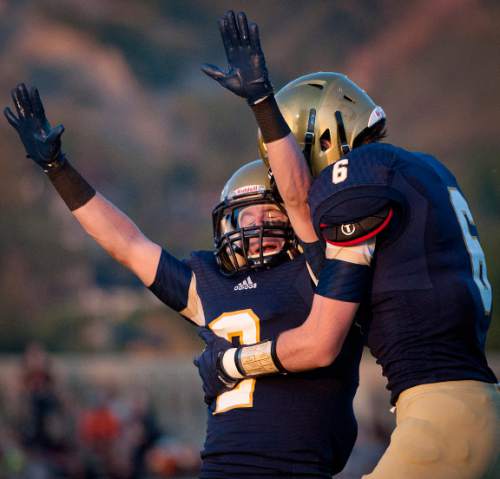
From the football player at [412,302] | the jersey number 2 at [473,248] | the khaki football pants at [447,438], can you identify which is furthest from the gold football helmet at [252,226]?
the khaki football pants at [447,438]

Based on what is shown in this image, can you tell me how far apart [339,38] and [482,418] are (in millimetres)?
9001

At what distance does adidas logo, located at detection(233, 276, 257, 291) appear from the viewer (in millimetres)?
3127

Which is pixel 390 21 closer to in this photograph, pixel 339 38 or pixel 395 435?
pixel 339 38

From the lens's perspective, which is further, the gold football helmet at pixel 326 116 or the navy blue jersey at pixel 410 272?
the gold football helmet at pixel 326 116

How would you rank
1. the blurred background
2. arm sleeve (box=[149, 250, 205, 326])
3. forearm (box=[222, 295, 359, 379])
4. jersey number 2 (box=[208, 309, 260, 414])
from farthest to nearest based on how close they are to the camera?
the blurred background → arm sleeve (box=[149, 250, 205, 326]) → jersey number 2 (box=[208, 309, 260, 414]) → forearm (box=[222, 295, 359, 379])

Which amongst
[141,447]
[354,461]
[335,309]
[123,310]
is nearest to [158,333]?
[123,310]

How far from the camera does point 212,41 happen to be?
12.3m

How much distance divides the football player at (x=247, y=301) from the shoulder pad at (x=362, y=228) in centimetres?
58

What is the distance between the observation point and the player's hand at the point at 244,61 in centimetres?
278

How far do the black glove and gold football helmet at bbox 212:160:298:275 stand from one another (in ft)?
0.92

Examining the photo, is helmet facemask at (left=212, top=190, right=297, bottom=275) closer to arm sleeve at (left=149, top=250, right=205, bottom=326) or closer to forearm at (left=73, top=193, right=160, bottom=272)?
arm sleeve at (left=149, top=250, right=205, bottom=326)

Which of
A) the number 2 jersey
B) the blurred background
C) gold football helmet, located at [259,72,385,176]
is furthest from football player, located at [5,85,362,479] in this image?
the blurred background

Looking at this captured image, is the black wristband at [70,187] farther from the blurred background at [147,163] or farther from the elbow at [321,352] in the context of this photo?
the blurred background at [147,163]

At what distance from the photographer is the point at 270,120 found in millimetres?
2793
